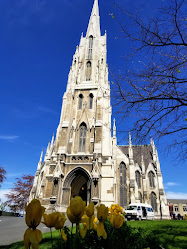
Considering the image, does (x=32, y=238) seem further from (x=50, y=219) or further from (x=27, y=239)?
(x=50, y=219)

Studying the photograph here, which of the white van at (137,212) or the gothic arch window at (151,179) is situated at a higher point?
the gothic arch window at (151,179)

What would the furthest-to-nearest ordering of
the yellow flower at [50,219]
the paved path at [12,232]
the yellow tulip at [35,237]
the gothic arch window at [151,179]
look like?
the gothic arch window at [151,179] < the paved path at [12,232] < the yellow flower at [50,219] < the yellow tulip at [35,237]

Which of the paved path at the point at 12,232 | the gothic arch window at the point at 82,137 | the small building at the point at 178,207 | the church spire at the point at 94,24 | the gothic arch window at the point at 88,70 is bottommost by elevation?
the small building at the point at 178,207

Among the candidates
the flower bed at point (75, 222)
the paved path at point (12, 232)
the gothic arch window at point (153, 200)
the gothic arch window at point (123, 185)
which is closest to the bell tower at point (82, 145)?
the gothic arch window at point (123, 185)

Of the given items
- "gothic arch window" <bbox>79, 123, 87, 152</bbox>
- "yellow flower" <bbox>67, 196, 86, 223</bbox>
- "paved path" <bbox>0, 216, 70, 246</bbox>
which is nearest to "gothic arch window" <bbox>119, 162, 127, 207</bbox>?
"gothic arch window" <bbox>79, 123, 87, 152</bbox>

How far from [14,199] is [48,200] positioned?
26325 millimetres

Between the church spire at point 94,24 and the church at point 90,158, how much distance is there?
0.24 meters

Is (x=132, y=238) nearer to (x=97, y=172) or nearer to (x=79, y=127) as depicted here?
(x=97, y=172)

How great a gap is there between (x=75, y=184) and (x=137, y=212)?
7.49 m

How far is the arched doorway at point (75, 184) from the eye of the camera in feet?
58.2

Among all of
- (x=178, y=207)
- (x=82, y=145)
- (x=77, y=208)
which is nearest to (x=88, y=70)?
(x=82, y=145)

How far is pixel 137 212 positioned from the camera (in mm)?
17406

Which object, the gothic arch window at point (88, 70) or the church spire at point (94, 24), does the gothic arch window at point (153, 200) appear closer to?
the gothic arch window at point (88, 70)

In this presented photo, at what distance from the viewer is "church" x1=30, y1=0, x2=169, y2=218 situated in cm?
1761
